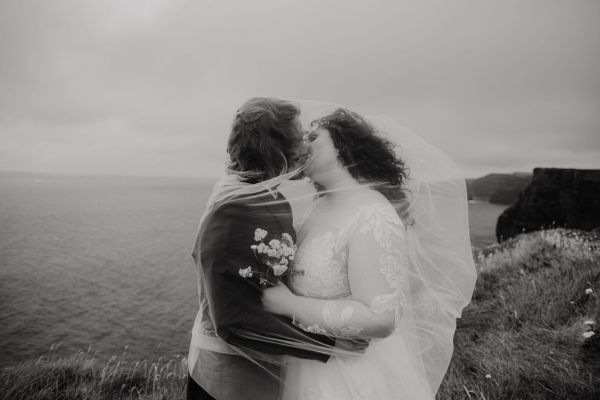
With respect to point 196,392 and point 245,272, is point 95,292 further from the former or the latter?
point 245,272

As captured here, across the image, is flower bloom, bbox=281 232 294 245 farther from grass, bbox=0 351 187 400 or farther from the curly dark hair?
grass, bbox=0 351 187 400

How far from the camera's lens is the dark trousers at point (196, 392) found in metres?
2.07

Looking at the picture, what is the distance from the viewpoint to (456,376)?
12.4 feet

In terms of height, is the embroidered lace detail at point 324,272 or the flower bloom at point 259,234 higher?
the flower bloom at point 259,234

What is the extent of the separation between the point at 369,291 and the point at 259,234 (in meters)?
0.69

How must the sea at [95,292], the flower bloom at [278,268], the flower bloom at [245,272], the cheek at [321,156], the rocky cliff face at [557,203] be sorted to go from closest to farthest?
the flower bloom at [245,272]
the flower bloom at [278,268]
the cheek at [321,156]
the sea at [95,292]
the rocky cliff face at [557,203]

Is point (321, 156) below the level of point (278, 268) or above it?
above

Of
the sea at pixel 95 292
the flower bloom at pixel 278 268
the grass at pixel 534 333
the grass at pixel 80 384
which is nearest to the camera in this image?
the flower bloom at pixel 278 268

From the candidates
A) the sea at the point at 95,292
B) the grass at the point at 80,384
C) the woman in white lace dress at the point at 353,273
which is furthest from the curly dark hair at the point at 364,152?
the sea at the point at 95,292

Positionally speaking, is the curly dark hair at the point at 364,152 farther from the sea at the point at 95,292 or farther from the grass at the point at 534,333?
the sea at the point at 95,292

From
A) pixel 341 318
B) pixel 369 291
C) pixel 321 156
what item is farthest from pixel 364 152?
pixel 341 318

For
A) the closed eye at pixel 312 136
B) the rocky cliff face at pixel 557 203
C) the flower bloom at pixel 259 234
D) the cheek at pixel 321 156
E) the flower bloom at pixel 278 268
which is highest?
the closed eye at pixel 312 136

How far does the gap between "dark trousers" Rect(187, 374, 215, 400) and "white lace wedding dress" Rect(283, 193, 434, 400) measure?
0.52 m

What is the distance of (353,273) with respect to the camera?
1903 millimetres
